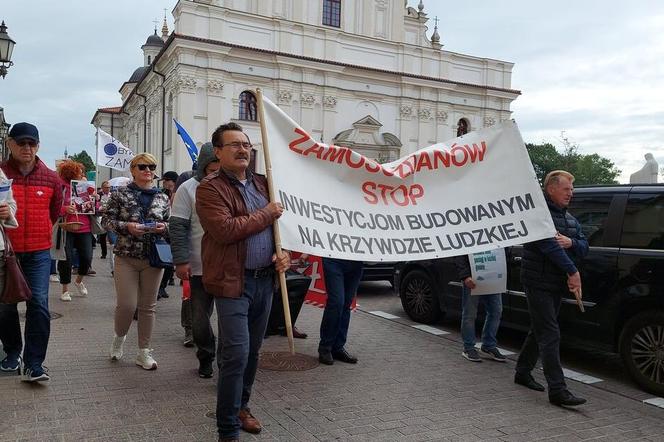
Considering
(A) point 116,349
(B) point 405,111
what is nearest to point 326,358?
(A) point 116,349

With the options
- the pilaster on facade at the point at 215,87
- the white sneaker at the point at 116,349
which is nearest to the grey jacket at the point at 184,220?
the white sneaker at the point at 116,349

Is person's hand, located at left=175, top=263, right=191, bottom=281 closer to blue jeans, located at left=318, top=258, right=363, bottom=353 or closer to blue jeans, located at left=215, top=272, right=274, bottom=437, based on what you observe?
blue jeans, located at left=215, top=272, right=274, bottom=437

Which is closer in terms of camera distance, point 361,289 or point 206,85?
point 361,289

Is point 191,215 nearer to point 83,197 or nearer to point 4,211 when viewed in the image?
point 4,211

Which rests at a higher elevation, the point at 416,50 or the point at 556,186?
Answer: the point at 416,50

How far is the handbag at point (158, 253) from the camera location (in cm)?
529

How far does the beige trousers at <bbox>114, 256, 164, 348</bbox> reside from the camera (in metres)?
5.33

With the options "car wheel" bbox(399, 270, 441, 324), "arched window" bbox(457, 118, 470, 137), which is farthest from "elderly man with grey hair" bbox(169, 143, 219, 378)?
"arched window" bbox(457, 118, 470, 137)

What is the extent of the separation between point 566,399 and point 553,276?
1.02 metres

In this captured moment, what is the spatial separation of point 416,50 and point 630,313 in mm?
38921

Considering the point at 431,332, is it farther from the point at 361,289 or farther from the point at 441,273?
the point at 361,289

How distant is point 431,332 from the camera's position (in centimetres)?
766

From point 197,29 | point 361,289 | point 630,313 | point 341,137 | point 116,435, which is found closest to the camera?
point 116,435

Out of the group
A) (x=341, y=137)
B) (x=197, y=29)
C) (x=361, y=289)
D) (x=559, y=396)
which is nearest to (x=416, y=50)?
(x=341, y=137)
